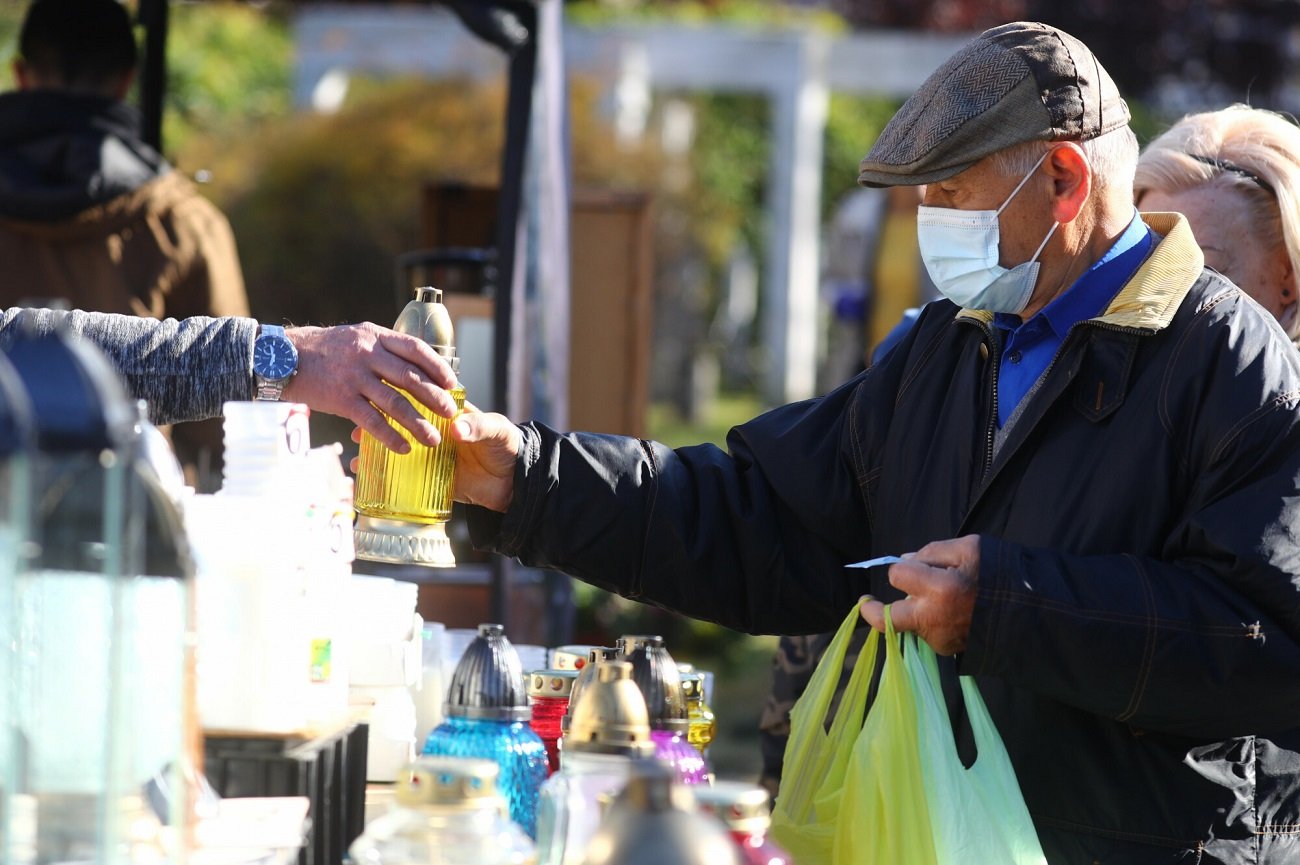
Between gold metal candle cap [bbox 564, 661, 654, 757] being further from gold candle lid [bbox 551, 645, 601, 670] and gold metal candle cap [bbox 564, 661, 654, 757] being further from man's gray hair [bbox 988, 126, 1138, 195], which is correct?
man's gray hair [bbox 988, 126, 1138, 195]

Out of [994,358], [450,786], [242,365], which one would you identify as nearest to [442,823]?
[450,786]

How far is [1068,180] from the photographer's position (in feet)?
7.27

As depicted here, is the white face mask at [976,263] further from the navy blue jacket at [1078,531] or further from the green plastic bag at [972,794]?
the green plastic bag at [972,794]

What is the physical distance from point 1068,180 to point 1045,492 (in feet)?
1.53

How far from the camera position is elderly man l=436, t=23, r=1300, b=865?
74.7 inches

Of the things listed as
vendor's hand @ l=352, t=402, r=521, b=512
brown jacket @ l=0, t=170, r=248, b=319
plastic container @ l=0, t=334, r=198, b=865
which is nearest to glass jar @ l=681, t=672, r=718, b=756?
vendor's hand @ l=352, t=402, r=521, b=512

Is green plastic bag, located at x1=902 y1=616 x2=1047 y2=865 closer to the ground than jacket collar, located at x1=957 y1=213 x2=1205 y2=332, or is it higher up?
closer to the ground

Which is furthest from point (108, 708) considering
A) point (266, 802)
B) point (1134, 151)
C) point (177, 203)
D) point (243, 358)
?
point (177, 203)

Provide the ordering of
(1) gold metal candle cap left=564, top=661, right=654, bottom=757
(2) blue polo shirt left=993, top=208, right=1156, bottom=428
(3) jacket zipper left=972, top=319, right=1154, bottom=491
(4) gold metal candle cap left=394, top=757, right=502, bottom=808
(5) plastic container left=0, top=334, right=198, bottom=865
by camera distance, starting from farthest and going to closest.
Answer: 1. (2) blue polo shirt left=993, top=208, right=1156, bottom=428
2. (3) jacket zipper left=972, top=319, right=1154, bottom=491
3. (1) gold metal candle cap left=564, top=661, right=654, bottom=757
4. (4) gold metal candle cap left=394, top=757, right=502, bottom=808
5. (5) plastic container left=0, top=334, right=198, bottom=865

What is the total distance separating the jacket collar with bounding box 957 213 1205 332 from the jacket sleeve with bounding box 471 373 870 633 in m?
0.52

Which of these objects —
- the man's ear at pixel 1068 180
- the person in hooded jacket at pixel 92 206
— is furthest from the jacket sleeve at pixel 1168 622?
the person in hooded jacket at pixel 92 206

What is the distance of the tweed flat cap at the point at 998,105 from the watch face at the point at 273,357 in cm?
88

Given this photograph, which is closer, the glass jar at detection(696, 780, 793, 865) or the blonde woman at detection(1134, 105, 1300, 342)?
the glass jar at detection(696, 780, 793, 865)

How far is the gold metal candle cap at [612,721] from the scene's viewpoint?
60.7 inches
